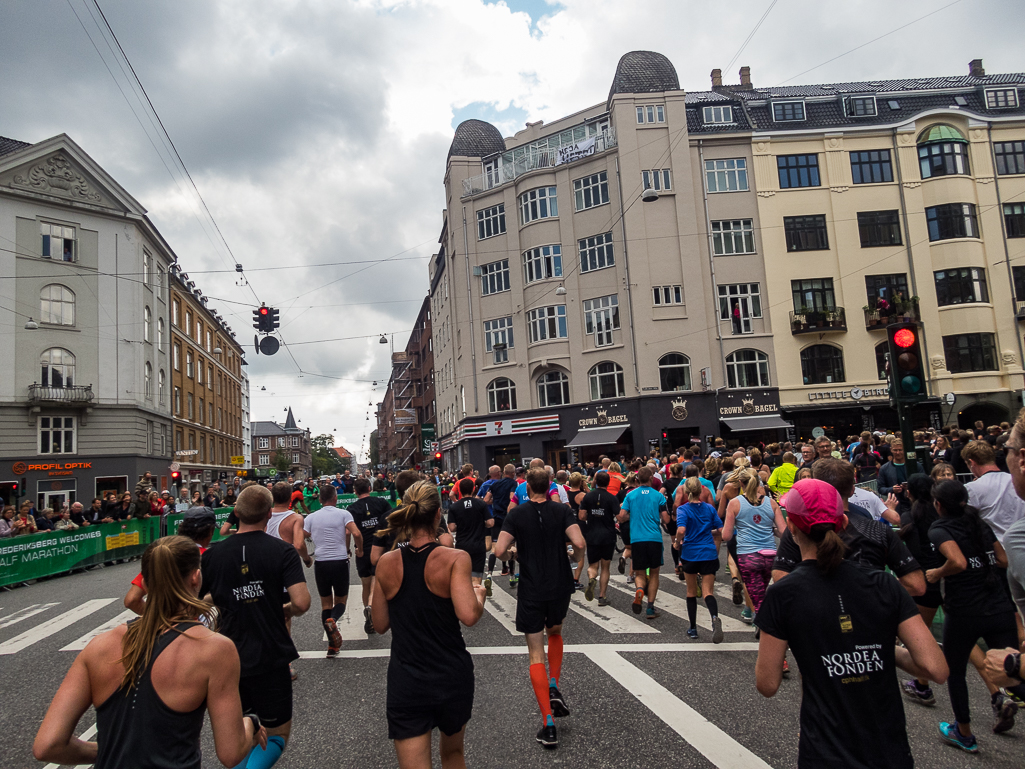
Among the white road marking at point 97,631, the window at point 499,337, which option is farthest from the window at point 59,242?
the white road marking at point 97,631

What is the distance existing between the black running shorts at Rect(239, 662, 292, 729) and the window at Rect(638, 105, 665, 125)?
3472cm

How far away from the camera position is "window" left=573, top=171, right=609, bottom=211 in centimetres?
3503

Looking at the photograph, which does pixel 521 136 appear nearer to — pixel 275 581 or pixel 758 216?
pixel 758 216

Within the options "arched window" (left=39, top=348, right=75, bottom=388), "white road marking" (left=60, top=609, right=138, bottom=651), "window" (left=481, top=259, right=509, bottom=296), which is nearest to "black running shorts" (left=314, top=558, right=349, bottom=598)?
"white road marking" (left=60, top=609, right=138, bottom=651)

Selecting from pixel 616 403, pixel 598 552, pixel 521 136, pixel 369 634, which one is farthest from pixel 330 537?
pixel 521 136

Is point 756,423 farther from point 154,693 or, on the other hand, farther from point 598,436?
point 154,693

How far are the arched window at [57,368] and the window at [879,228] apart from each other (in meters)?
40.1

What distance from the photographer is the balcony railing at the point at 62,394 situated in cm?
3108

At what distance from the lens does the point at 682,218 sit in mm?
33844

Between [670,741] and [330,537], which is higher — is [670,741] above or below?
below

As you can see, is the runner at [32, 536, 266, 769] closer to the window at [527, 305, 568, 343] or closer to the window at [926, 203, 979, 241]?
the window at [527, 305, 568, 343]

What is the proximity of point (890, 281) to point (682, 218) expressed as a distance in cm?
1086

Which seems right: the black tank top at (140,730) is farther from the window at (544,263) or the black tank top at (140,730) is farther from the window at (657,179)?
the window at (544,263)

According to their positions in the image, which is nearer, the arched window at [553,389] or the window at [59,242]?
the window at [59,242]
